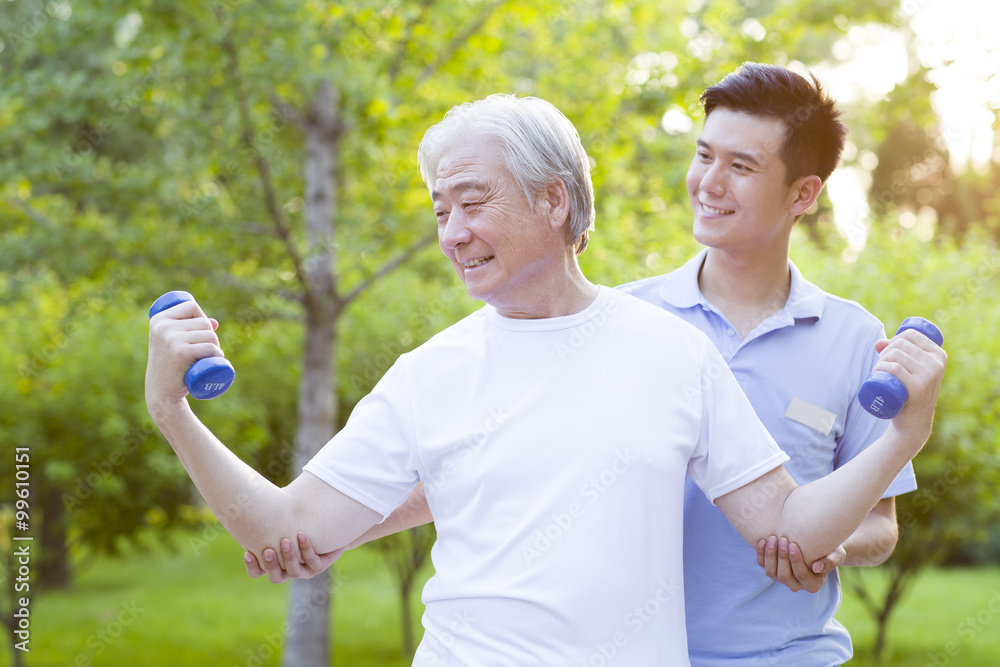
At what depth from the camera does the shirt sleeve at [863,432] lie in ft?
6.44

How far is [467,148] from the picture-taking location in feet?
5.42

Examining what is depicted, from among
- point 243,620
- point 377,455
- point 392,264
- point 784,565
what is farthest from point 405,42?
point 243,620

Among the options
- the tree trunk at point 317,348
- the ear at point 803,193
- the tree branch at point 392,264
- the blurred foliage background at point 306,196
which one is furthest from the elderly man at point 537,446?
the tree trunk at point 317,348

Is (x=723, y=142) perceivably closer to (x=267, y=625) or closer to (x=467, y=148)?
(x=467, y=148)

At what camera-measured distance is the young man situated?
5.02 ft

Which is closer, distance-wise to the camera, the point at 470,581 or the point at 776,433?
the point at 470,581

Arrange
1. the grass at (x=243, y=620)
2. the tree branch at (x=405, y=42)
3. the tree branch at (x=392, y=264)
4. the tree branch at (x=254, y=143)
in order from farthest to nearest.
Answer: the grass at (x=243, y=620) < the tree branch at (x=392, y=264) < the tree branch at (x=405, y=42) < the tree branch at (x=254, y=143)

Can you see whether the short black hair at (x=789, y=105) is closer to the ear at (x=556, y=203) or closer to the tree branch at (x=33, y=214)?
the ear at (x=556, y=203)

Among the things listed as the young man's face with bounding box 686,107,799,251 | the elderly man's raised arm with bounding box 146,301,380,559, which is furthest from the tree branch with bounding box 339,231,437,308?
the elderly man's raised arm with bounding box 146,301,380,559

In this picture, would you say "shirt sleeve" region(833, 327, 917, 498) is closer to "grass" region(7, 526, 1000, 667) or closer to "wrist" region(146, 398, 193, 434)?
"wrist" region(146, 398, 193, 434)

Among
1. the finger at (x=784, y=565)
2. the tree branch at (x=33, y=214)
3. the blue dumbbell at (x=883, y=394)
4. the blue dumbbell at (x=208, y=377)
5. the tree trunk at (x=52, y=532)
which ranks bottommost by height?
the tree trunk at (x=52, y=532)

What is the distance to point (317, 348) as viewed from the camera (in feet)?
20.1

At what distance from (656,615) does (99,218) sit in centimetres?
488

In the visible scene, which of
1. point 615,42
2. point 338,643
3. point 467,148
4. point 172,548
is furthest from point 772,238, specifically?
point 338,643
